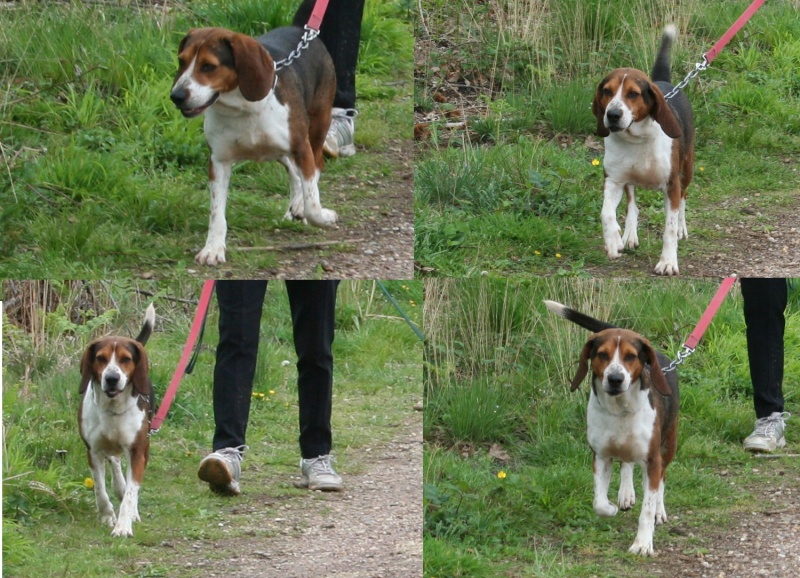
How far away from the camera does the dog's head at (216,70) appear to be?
17.4 feet

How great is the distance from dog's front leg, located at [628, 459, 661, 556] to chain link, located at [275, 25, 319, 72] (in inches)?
103

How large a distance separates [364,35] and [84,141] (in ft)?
8.57

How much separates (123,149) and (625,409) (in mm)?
3361

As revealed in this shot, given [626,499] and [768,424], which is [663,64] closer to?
[768,424]

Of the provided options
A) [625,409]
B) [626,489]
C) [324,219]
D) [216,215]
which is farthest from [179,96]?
[626,489]

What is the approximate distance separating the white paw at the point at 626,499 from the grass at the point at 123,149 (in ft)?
6.92

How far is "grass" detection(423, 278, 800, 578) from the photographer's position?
18.2 ft

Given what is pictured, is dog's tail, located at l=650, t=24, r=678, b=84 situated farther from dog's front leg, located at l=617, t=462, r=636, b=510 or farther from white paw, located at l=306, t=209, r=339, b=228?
dog's front leg, located at l=617, t=462, r=636, b=510

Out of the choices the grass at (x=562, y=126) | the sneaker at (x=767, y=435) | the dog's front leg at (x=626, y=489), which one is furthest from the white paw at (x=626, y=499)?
the sneaker at (x=767, y=435)

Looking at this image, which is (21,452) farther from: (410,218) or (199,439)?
(410,218)

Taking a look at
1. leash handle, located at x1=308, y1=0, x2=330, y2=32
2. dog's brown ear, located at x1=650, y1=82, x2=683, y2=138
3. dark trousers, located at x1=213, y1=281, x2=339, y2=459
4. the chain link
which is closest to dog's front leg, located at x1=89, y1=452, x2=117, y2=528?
dark trousers, located at x1=213, y1=281, x2=339, y2=459

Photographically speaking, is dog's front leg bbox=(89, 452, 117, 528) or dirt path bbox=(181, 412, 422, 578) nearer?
dirt path bbox=(181, 412, 422, 578)

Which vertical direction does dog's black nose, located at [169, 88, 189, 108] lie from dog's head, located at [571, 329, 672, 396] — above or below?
above

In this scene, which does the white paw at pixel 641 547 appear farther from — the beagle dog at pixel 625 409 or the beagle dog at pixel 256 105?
the beagle dog at pixel 256 105
